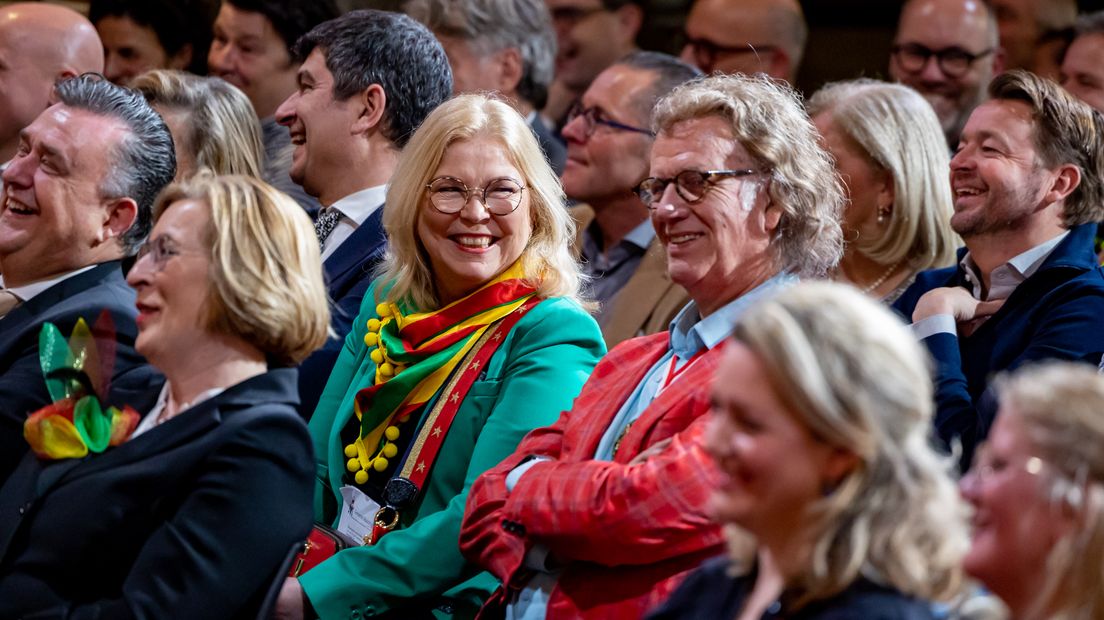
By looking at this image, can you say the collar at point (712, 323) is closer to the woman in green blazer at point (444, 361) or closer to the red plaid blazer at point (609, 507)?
the red plaid blazer at point (609, 507)

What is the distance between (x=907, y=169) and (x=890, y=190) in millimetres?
66

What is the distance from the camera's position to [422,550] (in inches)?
111

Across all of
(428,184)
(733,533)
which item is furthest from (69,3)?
(733,533)

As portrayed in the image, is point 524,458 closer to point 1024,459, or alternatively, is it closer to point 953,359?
point 953,359

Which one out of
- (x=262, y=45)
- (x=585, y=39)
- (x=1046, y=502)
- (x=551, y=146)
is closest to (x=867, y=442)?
(x=1046, y=502)

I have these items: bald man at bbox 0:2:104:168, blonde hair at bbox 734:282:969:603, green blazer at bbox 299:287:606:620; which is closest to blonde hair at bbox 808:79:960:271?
green blazer at bbox 299:287:606:620

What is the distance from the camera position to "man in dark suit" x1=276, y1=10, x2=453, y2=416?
12.8ft

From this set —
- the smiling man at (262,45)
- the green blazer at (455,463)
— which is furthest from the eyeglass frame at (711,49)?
the green blazer at (455,463)

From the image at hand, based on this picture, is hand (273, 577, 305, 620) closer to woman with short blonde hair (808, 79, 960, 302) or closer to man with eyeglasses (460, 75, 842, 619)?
man with eyeglasses (460, 75, 842, 619)

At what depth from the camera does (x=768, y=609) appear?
1911 millimetres

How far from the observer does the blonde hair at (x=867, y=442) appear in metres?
1.76

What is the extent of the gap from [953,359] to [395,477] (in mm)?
1140

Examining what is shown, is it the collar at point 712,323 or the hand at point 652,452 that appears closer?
the hand at point 652,452

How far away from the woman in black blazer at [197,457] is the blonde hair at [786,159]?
0.78 metres
